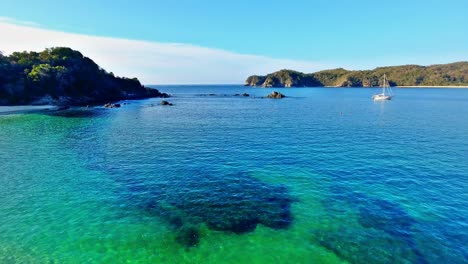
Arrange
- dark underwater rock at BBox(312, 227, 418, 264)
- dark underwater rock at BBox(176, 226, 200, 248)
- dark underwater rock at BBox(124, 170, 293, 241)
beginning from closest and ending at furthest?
dark underwater rock at BBox(312, 227, 418, 264)
dark underwater rock at BBox(176, 226, 200, 248)
dark underwater rock at BBox(124, 170, 293, 241)

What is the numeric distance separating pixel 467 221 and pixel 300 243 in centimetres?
1331

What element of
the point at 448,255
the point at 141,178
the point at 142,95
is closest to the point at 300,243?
the point at 448,255

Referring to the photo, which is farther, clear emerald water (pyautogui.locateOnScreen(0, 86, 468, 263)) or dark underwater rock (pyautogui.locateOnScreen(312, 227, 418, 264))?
clear emerald water (pyautogui.locateOnScreen(0, 86, 468, 263))

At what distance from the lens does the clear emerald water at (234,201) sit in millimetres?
15823

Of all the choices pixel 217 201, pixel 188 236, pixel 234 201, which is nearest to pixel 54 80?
pixel 217 201

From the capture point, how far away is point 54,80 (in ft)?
349

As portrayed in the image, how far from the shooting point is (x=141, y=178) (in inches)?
1099

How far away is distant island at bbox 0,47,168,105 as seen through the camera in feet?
318

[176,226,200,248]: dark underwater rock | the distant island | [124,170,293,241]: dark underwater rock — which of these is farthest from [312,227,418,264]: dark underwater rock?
the distant island

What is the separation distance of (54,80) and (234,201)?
115m

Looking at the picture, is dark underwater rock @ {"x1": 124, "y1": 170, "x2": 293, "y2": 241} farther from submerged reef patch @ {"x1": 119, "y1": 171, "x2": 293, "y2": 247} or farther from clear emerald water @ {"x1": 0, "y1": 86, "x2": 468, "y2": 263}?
clear emerald water @ {"x1": 0, "y1": 86, "x2": 468, "y2": 263}

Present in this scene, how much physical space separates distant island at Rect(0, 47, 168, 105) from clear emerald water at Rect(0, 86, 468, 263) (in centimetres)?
6781

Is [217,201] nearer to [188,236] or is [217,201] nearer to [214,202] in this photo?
[214,202]

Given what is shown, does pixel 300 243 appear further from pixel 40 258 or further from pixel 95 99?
pixel 95 99
